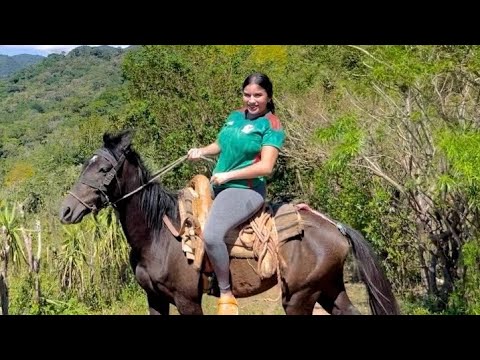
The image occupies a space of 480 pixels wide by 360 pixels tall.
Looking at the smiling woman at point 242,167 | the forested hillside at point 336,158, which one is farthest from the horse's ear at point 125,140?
the forested hillside at point 336,158

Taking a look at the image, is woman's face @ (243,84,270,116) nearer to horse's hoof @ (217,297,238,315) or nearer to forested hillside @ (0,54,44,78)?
horse's hoof @ (217,297,238,315)

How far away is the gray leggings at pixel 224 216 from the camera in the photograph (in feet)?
13.6

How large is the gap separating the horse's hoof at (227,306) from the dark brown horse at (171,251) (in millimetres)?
132

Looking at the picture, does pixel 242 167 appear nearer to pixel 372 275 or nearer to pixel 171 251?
pixel 171 251

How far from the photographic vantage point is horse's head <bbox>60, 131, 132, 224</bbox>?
4.12 metres

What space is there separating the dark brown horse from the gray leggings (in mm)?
170

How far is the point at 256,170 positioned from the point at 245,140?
224 mm

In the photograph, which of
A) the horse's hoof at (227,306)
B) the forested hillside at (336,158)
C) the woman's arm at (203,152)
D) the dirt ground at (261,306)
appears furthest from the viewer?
the dirt ground at (261,306)

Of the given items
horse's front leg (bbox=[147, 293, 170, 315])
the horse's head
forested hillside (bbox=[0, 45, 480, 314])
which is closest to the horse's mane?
the horse's head

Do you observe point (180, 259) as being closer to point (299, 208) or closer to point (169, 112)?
point (299, 208)

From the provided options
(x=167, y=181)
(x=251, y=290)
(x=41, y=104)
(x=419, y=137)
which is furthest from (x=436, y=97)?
(x=41, y=104)

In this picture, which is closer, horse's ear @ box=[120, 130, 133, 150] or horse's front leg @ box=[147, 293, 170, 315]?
horse's ear @ box=[120, 130, 133, 150]

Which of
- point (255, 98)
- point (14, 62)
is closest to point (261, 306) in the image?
point (255, 98)

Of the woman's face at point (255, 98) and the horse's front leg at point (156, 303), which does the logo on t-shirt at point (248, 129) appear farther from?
the horse's front leg at point (156, 303)
